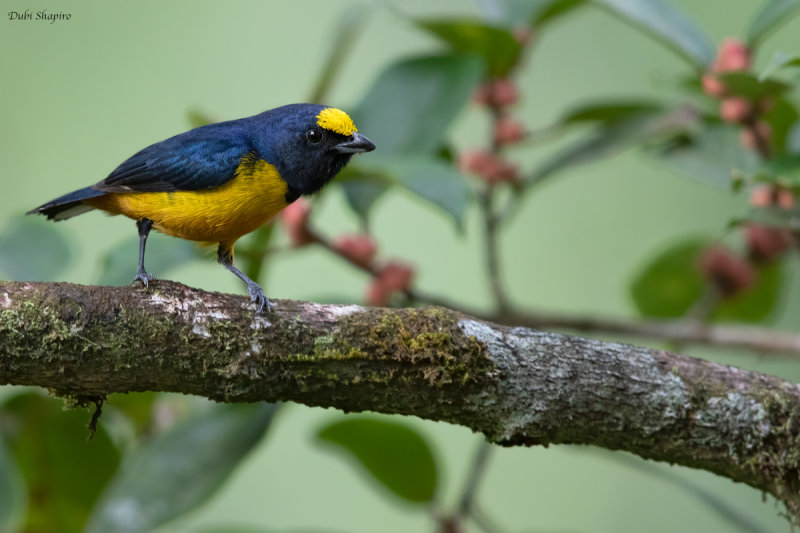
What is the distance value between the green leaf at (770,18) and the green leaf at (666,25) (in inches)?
5.4

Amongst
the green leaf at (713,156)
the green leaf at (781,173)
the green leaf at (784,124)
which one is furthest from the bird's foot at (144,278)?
the green leaf at (784,124)

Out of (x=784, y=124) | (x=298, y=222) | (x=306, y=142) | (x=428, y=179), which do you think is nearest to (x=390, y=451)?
(x=298, y=222)

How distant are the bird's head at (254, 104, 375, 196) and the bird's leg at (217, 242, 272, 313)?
9.1 inches

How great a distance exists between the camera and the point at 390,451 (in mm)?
2496

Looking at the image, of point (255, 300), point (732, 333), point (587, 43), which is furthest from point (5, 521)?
point (587, 43)

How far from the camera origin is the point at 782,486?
1.56 m

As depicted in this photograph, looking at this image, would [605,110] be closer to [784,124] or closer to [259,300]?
[784,124]

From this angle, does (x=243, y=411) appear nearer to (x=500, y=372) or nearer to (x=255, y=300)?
(x=255, y=300)

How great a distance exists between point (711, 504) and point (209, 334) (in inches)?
63.1

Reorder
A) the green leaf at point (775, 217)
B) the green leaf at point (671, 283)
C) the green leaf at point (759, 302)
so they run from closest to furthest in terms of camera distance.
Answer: the green leaf at point (775, 217), the green leaf at point (671, 283), the green leaf at point (759, 302)

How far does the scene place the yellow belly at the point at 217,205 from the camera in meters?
1.84

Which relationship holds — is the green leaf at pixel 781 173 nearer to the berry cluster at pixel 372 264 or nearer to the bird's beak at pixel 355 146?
the bird's beak at pixel 355 146

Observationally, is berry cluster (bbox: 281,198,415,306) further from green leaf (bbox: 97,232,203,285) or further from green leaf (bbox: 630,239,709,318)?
green leaf (bbox: 630,239,709,318)

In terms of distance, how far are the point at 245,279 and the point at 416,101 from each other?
1.02m
